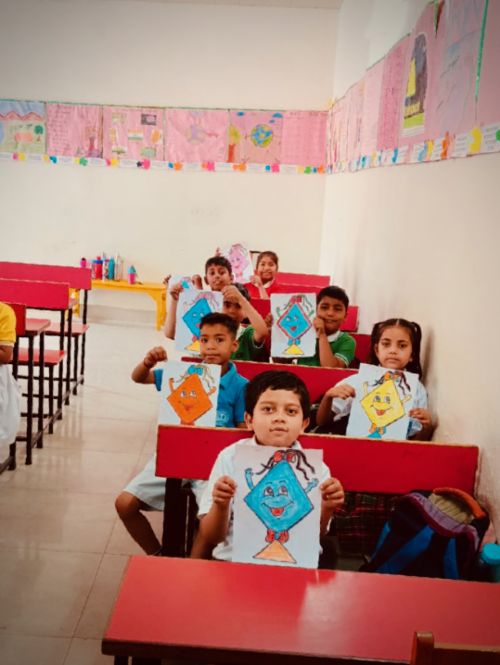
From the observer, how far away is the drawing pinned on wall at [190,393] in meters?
2.24

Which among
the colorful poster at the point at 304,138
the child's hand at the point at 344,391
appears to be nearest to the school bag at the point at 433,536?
the child's hand at the point at 344,391

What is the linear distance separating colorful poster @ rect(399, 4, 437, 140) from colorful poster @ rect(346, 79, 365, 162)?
1.51m

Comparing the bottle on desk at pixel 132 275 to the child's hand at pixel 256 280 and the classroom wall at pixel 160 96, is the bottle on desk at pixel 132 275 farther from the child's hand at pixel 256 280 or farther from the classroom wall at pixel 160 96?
the child's hand at pixel 256 280

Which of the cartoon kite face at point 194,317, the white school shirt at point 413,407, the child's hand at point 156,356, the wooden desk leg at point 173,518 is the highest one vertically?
the cartoon kite face at point 194,317

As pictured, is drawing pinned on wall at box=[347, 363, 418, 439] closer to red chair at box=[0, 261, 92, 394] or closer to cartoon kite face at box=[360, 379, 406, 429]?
cartoon kite face at box=[360, 379, 406, 429]

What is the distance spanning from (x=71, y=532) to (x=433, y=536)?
1784 millimetres

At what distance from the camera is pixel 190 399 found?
2.24m

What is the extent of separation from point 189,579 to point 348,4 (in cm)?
628

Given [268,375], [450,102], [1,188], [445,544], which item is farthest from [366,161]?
[1,188]

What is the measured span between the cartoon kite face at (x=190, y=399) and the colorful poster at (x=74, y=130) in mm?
5959

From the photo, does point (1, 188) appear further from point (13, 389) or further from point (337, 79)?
point (13, 389)

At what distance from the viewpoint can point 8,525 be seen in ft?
9.87

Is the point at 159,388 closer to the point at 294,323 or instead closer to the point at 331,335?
the point at 294,323

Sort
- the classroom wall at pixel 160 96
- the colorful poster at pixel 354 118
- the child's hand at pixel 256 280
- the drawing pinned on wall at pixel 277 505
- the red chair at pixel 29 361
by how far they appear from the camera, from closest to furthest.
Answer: the drawing pinned on wall at pixel 277 505 < the red chair at pixel 29 361 < the colorful poster at pixel 354 118 < the child's hand at pixel 256 280 < the classroom wall at pixel 160 96
